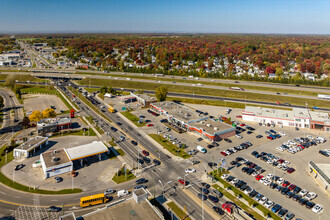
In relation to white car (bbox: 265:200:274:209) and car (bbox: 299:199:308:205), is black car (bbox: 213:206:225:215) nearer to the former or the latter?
white car (bbox: 265:200:274:209)

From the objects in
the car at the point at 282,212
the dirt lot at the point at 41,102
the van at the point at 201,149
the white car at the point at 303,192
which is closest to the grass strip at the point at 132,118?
the van at the point at 201,149

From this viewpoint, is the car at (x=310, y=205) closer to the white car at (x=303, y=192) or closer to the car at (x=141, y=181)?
the white car at (x=303, y=192)

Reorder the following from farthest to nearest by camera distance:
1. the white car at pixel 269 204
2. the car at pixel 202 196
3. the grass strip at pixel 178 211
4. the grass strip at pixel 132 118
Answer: the grass strip at pixel 132 118
the car at pixel 202 196
the white car at pixel 269 204
the grass strip at pixel 178 211

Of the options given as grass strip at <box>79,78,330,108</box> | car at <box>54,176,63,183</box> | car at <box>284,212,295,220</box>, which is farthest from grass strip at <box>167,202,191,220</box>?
grass strip at <box>79,78,330,108</box>

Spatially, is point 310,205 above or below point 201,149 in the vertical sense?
below

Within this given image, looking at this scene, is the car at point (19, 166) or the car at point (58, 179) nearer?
the car at point (58, 179)

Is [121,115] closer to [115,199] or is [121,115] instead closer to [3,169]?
[3,169]

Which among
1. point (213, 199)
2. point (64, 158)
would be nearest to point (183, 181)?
point (213, 199)

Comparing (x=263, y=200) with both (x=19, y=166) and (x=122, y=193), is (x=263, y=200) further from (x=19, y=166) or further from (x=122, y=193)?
(x=19, y=166)
